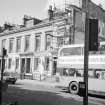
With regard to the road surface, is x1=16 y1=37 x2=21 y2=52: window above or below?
above

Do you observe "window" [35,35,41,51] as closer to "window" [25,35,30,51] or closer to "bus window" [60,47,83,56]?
"window" [25,35,30,51]

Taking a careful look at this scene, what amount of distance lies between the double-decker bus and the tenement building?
→ 1076 cm

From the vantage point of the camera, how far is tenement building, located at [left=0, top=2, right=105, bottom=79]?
96.6 feet

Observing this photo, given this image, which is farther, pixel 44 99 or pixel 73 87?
pixel 73 87

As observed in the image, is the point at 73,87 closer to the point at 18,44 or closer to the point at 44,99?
the point at 44,99

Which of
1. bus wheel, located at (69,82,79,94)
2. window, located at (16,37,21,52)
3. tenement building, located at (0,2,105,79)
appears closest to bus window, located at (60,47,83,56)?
bus wheel, located at (69,82,79,94)

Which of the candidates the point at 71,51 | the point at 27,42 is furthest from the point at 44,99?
the point at 27,42

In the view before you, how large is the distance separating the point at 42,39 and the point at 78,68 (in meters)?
16.5

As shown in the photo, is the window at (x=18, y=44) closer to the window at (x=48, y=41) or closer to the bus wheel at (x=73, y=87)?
the window at (x=48, y=41)

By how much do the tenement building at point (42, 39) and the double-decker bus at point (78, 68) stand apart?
10.8 metres

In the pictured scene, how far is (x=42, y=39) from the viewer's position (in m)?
32.7

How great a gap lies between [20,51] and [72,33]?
12147mm

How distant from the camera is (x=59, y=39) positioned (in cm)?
2988

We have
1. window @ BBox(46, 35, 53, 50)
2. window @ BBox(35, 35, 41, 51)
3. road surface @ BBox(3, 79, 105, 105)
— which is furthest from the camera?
window @ BBox(35, 35, 41, 51)
